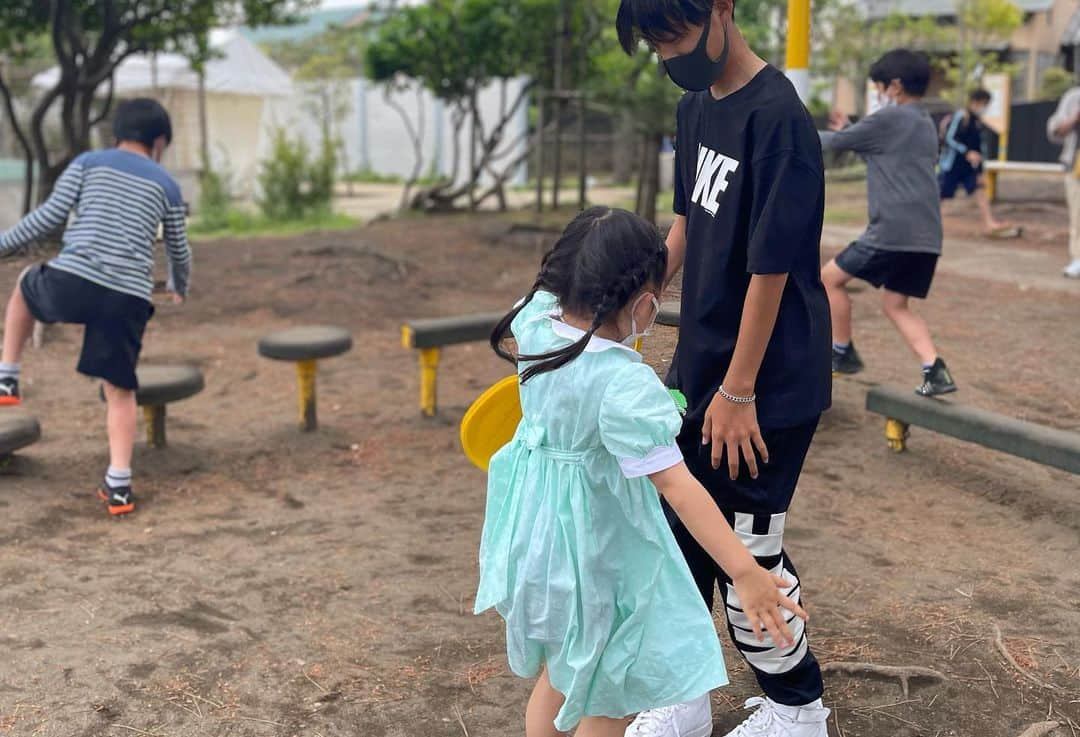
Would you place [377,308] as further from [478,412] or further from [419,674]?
[478,412]

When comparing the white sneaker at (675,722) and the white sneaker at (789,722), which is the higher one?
the white sneaker at (789,722)

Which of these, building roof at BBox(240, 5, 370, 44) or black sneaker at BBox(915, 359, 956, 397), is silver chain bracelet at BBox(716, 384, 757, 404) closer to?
black sneaker at BBox(915, 359, 956, 397)

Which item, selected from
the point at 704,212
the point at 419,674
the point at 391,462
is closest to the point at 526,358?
the point at 704,212

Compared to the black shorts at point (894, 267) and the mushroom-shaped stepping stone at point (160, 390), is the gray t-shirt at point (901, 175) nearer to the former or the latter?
the black shorts at point (894, 267)

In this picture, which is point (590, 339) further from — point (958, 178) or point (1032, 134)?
point (1032, 134)

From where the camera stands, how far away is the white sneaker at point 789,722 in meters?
2.44

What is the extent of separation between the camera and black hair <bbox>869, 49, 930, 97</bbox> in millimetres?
4344

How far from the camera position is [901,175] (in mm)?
4441

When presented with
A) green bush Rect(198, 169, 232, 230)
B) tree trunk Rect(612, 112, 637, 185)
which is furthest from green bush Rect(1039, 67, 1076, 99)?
green bush Rect(198, 169, 232, 230)

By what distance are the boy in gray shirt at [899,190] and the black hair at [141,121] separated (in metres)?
2.58

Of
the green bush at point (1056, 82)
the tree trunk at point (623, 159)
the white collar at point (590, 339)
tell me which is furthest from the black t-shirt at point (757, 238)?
the green bush at point (1056, 82)


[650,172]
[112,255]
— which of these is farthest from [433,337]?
[650,172]

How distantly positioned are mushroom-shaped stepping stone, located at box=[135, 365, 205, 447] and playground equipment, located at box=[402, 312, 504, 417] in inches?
41.4

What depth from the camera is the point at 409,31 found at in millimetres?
14234
